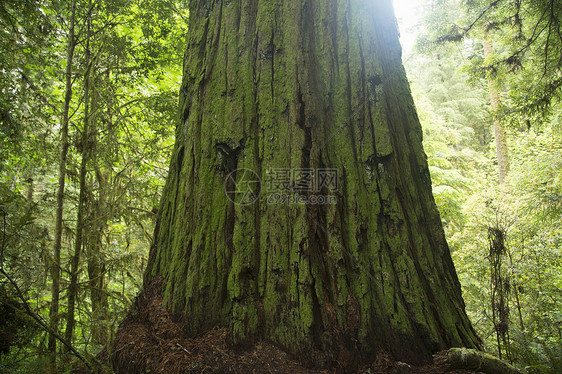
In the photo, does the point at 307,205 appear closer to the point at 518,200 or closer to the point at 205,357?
the point at 205,357

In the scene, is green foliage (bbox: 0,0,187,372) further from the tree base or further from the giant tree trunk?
the giant tree trunk

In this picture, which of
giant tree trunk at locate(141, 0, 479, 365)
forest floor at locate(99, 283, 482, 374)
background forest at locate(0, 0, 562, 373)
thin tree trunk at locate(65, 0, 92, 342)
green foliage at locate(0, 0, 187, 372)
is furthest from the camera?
thin tree trunk at locate(65, 0, 92, 342)

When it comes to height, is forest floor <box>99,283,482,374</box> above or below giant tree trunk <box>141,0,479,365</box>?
below

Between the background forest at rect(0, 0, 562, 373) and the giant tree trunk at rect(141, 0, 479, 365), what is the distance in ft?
3.11

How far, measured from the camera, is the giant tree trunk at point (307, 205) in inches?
80.4

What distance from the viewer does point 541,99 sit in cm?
471

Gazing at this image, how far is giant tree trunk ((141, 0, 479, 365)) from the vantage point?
2041mm

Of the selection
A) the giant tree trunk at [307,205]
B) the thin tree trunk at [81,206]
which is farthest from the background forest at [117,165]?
the giant tree trunk at [307,205]

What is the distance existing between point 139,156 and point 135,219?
1.10 m

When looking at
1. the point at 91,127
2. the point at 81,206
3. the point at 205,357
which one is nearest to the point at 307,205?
the point at 205,357

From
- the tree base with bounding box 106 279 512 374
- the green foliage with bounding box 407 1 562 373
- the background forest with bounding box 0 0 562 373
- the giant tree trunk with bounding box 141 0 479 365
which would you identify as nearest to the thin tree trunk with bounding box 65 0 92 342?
the background forest with bounding box 0 0 562 373

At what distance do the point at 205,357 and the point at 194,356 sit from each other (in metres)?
0.08

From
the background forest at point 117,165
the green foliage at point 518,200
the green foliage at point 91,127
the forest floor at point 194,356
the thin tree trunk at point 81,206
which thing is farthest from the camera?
the green foliage at point 518,200

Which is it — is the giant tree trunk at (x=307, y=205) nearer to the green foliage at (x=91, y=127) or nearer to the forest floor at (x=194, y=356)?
the forest floor at (x=194, y=356)
